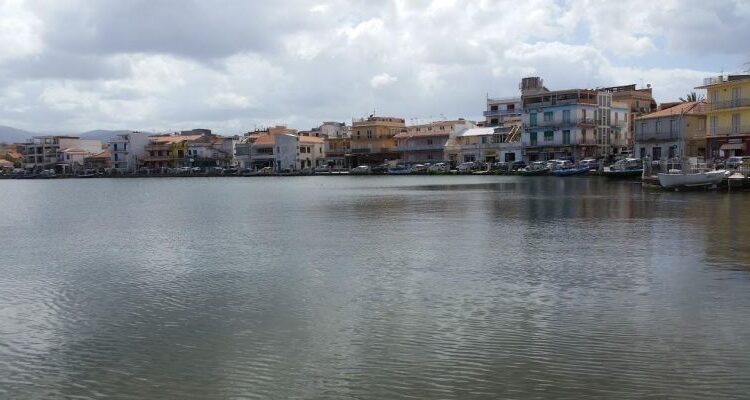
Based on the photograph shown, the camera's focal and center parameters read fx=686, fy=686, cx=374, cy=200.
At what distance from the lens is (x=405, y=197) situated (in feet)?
171

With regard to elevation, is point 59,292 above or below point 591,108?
below

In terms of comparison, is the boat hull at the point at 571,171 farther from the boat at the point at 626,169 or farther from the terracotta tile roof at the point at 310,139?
the terracotta tile roof at the point at 310,139

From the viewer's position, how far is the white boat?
49094 mm

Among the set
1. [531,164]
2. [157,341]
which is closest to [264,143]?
[531,164]

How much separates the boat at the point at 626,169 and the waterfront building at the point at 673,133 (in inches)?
110

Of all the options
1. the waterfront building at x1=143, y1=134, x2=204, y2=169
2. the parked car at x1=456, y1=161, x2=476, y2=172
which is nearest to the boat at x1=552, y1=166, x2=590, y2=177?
the parked car at x1=456, y1=161, x2=476, y2=172

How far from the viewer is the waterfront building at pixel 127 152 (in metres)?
144

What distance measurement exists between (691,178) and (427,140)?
65.5m

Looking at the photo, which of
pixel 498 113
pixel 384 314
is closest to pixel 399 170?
pixel 498 113

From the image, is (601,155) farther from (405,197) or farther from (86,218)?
(86,218)

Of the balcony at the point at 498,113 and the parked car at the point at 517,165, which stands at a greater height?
the balcony at the point at 498,113

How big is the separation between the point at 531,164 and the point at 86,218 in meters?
62.6

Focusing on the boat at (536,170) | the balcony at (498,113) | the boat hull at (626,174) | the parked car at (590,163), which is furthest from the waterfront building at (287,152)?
the boat hull at (626,174)

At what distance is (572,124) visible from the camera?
8838 cm
